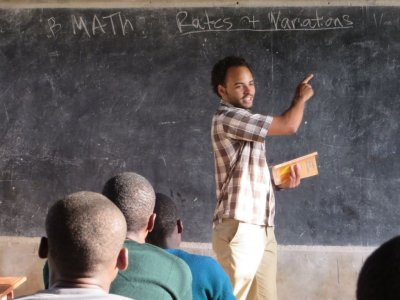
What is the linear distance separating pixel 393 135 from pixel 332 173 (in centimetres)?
45

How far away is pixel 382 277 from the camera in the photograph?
94cm

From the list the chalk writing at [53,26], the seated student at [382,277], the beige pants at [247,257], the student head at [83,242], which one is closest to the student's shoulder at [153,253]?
the student head at [83,242]

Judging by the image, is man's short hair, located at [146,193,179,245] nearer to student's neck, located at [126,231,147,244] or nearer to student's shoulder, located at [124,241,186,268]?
student's neck, located at [126,231,147,244]

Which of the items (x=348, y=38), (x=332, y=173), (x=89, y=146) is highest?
(x=348, y=38)

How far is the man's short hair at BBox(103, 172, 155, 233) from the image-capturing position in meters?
1.85

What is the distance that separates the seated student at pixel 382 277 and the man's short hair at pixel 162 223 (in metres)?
1.09

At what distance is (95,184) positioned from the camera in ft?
14.4

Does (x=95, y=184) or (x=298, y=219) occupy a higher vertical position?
(x=95, y=184)

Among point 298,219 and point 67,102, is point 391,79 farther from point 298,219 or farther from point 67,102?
point 67,102

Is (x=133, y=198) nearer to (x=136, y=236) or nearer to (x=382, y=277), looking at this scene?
(x=136, y=236)

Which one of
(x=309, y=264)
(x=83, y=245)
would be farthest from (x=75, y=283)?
(x=309, y=264)

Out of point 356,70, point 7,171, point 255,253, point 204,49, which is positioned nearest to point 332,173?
point 356,70

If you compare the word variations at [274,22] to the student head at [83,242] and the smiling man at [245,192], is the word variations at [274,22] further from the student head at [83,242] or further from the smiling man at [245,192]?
the student head at [83,242]

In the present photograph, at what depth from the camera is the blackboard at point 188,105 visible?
4.26 m
